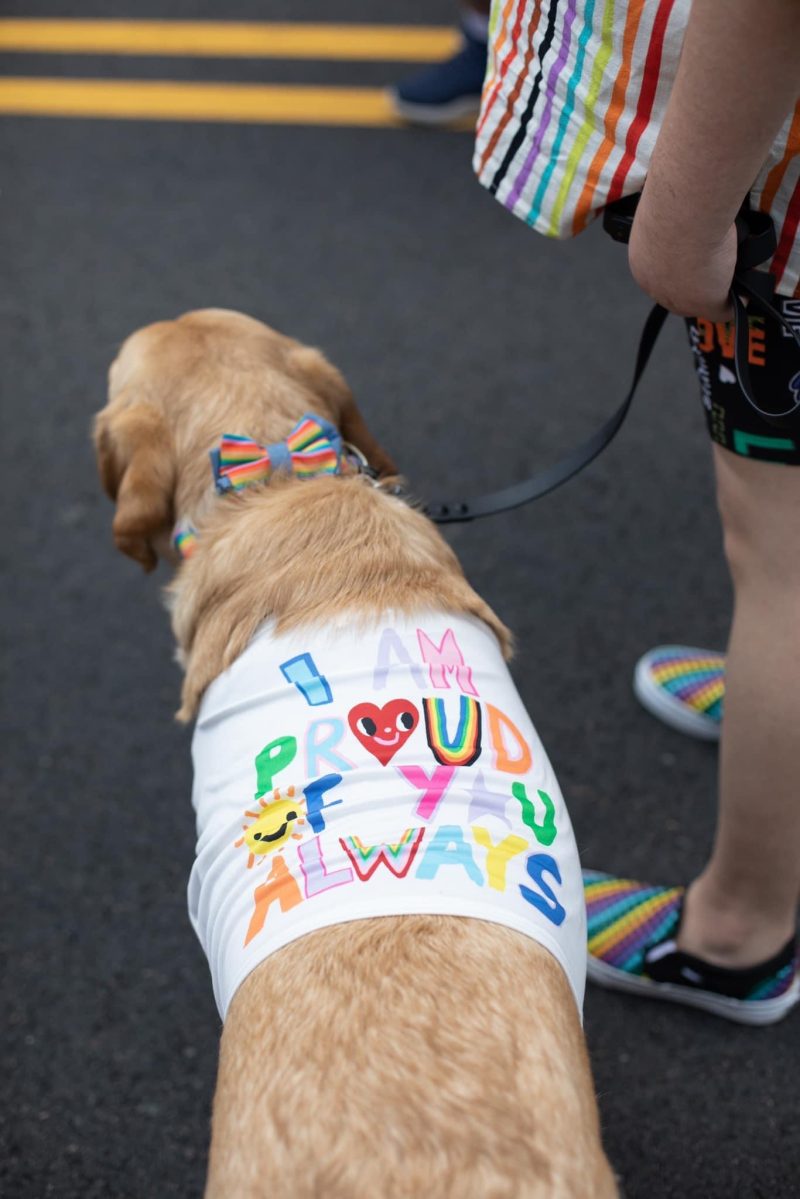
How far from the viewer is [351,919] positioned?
111 cm

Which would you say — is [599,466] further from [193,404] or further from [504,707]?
[504,707]

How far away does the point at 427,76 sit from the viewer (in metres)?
3.90

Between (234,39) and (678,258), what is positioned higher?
(678,258)

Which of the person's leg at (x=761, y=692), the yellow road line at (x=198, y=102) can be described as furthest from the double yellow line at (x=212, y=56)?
the person's leg at (x=761, y=692)

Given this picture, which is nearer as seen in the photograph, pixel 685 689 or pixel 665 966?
pixel 665 966

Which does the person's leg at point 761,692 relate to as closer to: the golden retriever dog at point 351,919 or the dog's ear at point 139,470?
the golden retriever dog at point 351,919

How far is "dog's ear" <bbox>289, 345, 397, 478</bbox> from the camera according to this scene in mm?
1785

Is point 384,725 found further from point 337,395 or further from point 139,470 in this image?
point 337,395

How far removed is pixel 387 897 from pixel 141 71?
4073mm

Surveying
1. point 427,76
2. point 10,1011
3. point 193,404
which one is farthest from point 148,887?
point 427,76

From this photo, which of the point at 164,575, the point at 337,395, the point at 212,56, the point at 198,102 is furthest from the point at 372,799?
the point at 212,56

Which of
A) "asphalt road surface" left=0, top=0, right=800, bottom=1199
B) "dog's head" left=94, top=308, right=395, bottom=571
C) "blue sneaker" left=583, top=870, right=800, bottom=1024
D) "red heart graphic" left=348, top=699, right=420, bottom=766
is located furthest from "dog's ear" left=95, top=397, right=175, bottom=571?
"blue sneaker" left=583, top=870, right=800, bottom=1024

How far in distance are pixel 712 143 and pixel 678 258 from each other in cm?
12

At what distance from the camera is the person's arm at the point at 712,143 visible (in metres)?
0.96
